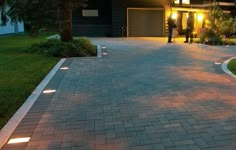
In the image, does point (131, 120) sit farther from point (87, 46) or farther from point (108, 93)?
point (87, 46)

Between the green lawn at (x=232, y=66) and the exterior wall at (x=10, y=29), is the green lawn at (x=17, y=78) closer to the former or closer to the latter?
the green lawn at (x=232, y=66)

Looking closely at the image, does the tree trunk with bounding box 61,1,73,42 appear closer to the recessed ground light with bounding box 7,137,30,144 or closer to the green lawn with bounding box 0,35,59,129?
the green lawn with bounding box 0,35,59,129

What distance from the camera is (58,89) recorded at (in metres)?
5.52

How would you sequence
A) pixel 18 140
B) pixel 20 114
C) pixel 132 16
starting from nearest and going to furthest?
pixel 18 140 → pixel 20 114 → pixel 132 16

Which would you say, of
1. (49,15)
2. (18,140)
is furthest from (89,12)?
(18,140)

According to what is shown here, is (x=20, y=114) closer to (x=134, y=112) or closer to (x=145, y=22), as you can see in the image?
(x=134, y=112)

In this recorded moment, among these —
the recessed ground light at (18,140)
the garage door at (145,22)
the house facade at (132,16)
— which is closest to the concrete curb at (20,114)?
the recessed ground light at (18,140)

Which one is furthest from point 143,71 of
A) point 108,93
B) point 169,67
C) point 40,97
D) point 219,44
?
point 219,44

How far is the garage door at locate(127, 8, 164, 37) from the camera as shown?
1944cm

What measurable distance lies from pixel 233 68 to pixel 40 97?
5.51 meters

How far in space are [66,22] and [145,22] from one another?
32.7ft

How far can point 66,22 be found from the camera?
10953 mm

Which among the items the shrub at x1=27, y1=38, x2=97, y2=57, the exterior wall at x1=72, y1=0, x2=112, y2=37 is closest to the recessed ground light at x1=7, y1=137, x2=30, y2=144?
the shrub at x1=27, y1=38, x2=97, y2=57

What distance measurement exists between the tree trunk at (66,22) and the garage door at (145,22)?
896 centimetres
